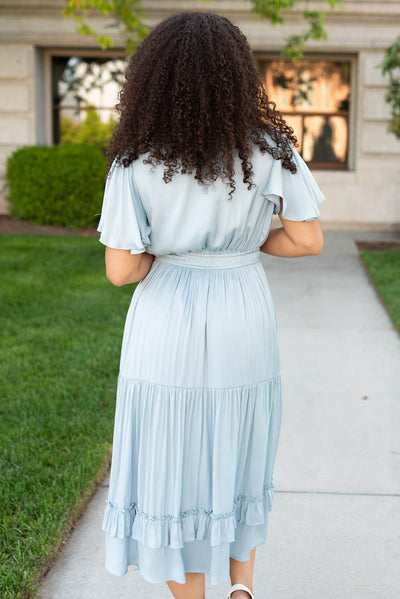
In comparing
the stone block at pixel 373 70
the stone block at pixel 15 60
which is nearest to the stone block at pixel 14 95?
the stone block at pixel 15 60

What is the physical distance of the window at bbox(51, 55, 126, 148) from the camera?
13445mm

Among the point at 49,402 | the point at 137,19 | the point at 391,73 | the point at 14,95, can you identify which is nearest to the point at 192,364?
the point at 49,402

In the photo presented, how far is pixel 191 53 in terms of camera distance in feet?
6.22

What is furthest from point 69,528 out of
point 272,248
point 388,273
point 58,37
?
point 58,37

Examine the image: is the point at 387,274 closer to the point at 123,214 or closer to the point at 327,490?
the point at 327,490

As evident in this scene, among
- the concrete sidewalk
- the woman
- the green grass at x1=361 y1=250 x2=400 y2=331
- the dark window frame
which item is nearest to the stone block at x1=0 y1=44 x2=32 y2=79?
the dark window frame

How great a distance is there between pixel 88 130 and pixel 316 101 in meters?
4.29

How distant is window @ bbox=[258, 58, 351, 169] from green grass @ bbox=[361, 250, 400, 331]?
4.14 metres

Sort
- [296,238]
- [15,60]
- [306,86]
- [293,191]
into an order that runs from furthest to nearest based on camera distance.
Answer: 1. [306,86]
2. [15,60]
3. [296,238]
4. [293,191]

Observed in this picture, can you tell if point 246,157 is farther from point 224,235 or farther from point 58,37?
point 58,37

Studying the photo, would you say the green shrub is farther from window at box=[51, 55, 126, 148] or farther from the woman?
the woman

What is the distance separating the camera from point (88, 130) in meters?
13.6

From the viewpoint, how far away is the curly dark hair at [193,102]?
1.90 metres

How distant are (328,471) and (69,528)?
133cm
